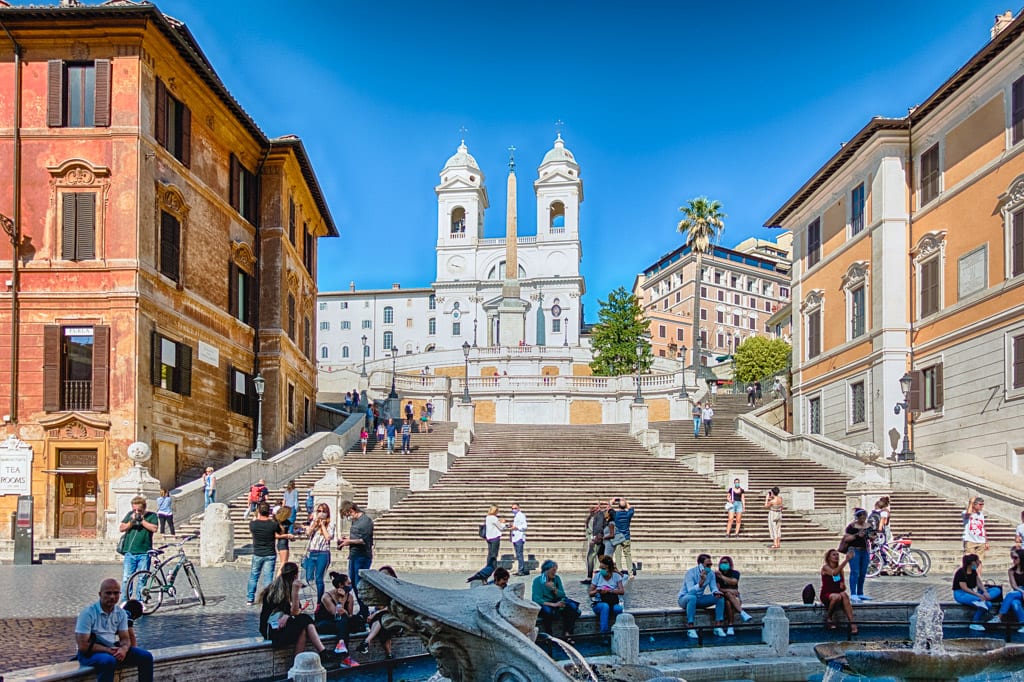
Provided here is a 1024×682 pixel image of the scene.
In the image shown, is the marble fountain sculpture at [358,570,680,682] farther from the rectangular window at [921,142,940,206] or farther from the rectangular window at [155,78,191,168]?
the rectangular window at [921,142,940,206]

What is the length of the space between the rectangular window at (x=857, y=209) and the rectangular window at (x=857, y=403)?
5.23m

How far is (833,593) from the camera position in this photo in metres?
11.9

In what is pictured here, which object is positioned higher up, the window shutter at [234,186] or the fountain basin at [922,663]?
the window shutter at [234,186]

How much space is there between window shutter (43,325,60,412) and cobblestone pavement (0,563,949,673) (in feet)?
18.3

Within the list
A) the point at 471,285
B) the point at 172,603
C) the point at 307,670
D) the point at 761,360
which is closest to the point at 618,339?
the point at 761,360

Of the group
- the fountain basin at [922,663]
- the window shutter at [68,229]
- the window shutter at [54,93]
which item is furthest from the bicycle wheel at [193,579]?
the window shutter at [54,93]

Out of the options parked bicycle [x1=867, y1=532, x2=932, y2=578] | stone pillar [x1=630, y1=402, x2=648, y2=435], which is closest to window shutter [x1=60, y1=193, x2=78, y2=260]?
parked bicycle [x1=867, y1=532, x2=932, y2=578]

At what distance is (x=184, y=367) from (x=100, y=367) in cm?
300

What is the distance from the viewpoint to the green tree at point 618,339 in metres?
72.8

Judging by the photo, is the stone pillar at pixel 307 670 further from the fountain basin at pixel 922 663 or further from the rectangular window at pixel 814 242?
the rectangular window at pixel 814 242

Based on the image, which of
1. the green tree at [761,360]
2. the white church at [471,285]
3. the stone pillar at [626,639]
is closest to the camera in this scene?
the stone pillar at [626,639]

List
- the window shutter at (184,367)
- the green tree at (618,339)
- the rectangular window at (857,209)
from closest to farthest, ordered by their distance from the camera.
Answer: the window shutter at (184,367) → the rectangular window at (857,209) → the green tree at (618,339)

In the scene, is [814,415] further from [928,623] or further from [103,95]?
[928,623]

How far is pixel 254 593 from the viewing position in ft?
44.0
